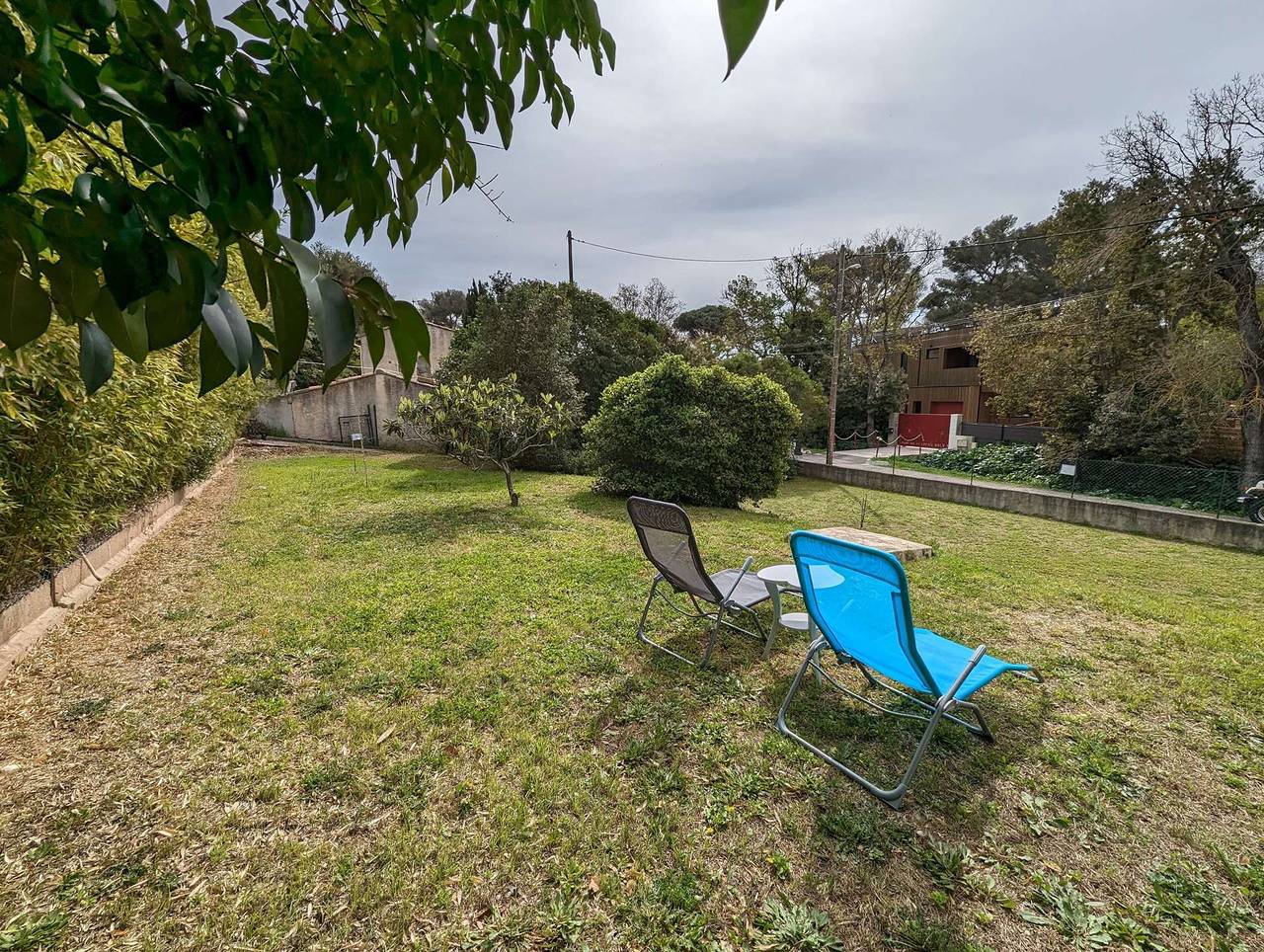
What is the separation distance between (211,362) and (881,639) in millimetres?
2492

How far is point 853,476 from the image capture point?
47.1 ft

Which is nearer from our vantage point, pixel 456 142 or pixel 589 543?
pixel 456 142

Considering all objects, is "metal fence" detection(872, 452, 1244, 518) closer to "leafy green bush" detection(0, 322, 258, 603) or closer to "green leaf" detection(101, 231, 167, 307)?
"green leaf" detection(101, 231, 167, 307)

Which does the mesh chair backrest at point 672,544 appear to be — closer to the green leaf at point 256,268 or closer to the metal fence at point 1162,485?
the green leaf at point 256,268

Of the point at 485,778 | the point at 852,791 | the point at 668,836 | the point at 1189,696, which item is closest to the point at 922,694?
the point at 852,791

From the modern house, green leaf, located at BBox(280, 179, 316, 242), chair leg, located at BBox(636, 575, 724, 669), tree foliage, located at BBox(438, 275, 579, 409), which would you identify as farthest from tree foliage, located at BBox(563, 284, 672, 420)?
green leaf, located at BBox(280, 179, 316, 242)

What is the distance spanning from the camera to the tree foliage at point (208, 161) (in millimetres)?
430

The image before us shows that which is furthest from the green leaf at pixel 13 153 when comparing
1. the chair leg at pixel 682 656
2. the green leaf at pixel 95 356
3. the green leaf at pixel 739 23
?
the chair leg at pixel 682 656

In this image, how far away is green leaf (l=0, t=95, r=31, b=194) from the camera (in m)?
0.42

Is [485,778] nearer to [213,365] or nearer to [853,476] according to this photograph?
[213,365]

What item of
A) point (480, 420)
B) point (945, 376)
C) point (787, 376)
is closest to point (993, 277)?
point (945, 376)

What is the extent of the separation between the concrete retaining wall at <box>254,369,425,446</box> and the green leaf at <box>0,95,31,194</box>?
59.5ft

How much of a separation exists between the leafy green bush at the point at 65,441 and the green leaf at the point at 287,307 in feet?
6.89

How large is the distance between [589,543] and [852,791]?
409 cm
